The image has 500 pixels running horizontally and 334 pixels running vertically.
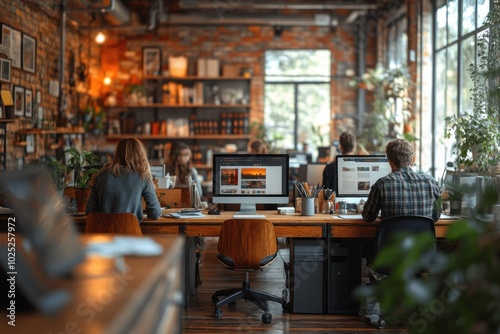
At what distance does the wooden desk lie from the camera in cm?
151

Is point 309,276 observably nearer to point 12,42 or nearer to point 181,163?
point 181,163

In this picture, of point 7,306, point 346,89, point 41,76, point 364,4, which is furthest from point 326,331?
point 346,89

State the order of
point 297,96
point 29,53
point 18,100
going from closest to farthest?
point 18,100 < point 29,53 < point 297,96

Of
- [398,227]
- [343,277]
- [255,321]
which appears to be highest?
[398,227]

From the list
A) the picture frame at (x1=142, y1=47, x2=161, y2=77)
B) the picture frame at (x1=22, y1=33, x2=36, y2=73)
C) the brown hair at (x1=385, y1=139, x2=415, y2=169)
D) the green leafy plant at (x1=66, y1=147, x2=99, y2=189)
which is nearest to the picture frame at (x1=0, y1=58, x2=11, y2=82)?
the picture frame at (x1=22, y1=33, x2=36, y2=73)

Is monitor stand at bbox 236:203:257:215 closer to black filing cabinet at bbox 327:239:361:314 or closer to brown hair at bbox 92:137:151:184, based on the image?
black filing cabinet at bbox 327:239:361:314

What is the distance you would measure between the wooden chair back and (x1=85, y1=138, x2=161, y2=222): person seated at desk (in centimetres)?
63

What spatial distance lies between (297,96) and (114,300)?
460 inches

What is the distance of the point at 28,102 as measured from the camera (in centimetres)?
852

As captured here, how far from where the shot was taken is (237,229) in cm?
497

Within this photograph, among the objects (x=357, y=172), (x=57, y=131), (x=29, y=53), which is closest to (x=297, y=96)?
(x=57, y=131)

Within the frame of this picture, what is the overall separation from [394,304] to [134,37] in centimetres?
1178

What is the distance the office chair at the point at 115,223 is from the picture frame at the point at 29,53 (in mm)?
4105

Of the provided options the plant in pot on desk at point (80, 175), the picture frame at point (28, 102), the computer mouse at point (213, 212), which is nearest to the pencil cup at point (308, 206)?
the computer mouse at point (213, 212)
